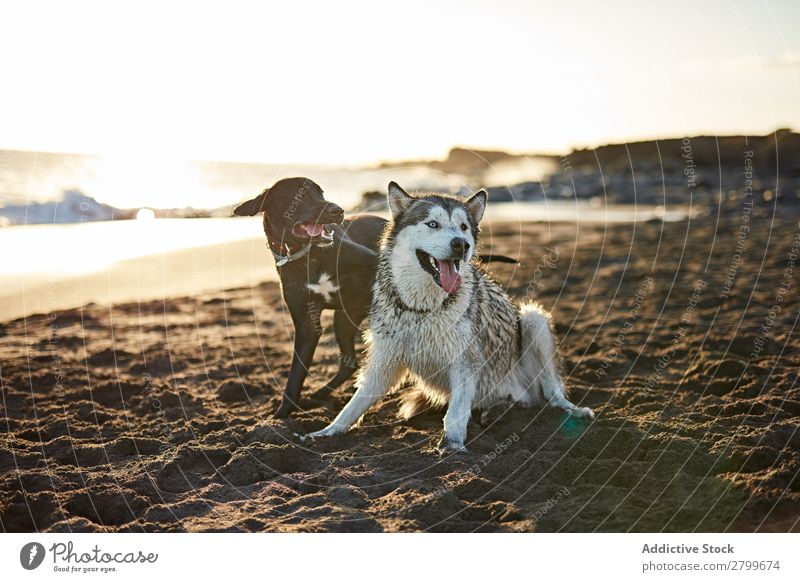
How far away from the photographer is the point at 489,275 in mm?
7004

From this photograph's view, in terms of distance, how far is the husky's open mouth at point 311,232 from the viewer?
6.93m

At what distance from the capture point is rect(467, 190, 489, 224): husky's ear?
632cm

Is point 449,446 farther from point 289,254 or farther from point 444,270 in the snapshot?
point 289,254

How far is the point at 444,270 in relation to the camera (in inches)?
235

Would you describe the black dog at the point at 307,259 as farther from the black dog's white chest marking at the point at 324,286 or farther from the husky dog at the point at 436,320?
the husky dog at the point at 436,320

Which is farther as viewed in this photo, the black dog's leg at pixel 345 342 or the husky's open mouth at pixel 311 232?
the black dog's leg at pixel 345 342

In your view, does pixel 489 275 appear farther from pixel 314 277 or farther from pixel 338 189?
pixel 338 189

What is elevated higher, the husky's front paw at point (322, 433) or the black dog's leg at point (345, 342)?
the black dog's leg at point (345, 342)

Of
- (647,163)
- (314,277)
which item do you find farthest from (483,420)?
(647,163)

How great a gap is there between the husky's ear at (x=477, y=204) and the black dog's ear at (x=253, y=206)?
194 centimetres

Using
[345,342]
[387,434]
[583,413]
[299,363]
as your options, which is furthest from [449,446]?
[345,342]
